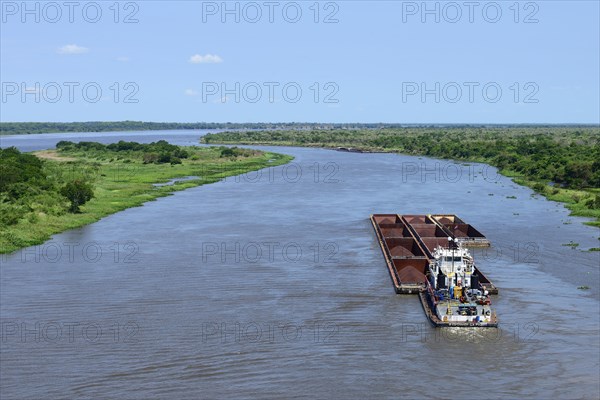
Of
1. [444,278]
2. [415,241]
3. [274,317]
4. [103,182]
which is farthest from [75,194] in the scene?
[444,278]

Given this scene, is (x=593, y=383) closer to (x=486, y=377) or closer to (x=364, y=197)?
(x=486, y=377)

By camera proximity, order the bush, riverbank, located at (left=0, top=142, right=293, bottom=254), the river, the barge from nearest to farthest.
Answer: the river
the barge
riverbank, located at (left=0, top=142, right=293, bottom=254)
the bush

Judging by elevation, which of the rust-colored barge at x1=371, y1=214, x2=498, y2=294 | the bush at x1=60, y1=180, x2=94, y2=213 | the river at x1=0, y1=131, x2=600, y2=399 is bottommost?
the river at x1=0, y1=131, x2=600, y2=399

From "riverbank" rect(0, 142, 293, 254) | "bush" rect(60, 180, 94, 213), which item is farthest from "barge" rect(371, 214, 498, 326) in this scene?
"bush" rect(60, 180, 94, 213)

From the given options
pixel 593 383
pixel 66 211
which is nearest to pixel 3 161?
pixel 66 211

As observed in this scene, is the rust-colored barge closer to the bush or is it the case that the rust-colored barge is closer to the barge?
the barge

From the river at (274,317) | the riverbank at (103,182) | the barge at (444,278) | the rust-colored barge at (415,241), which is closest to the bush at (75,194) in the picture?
the riverbank at (103,182)

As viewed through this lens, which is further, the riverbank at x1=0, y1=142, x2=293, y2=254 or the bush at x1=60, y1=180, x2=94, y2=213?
the bush at x1=60, y1=180, x2=94, y2=213

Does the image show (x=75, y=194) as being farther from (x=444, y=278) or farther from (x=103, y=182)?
(x=444, y=278)
